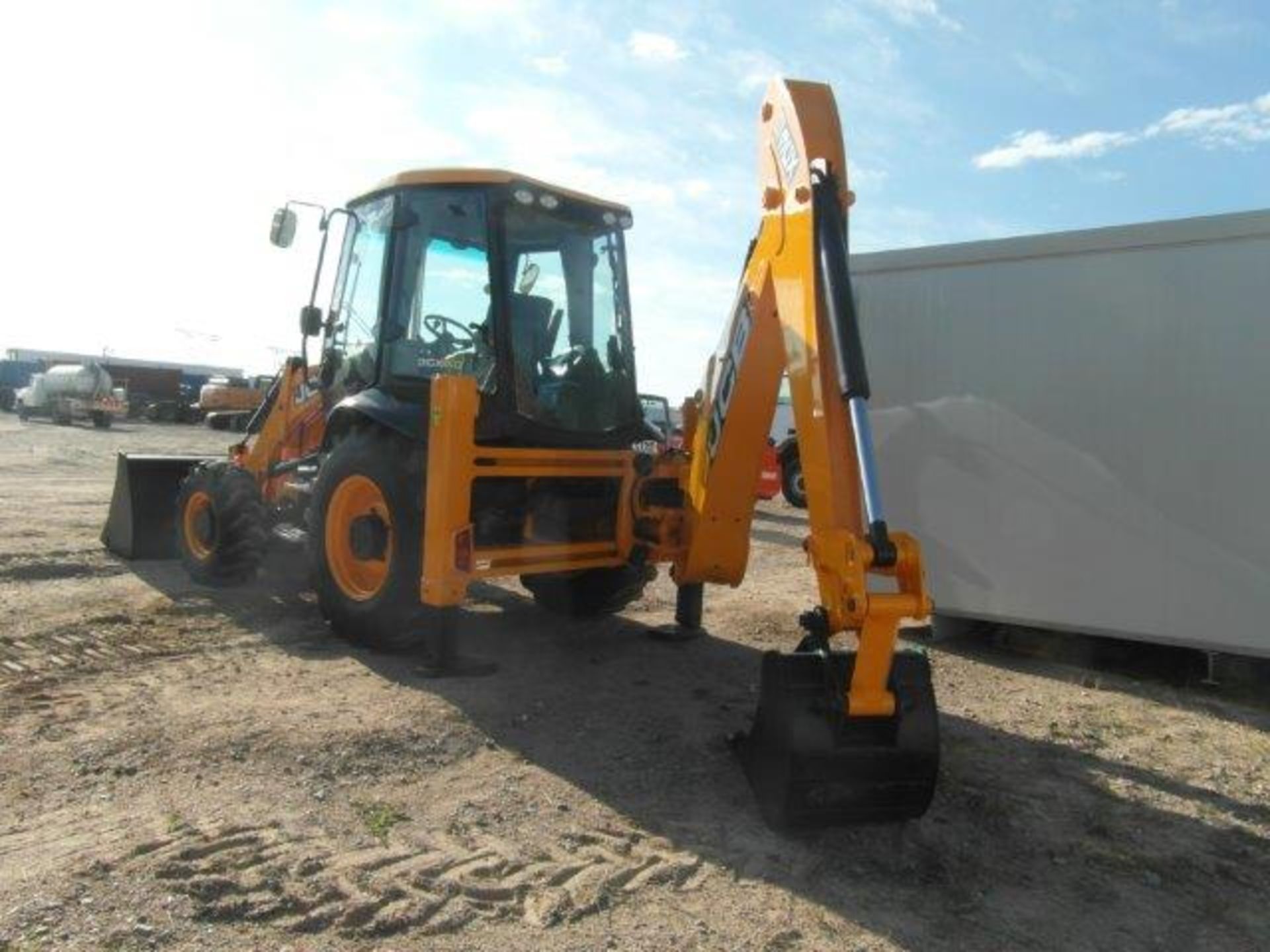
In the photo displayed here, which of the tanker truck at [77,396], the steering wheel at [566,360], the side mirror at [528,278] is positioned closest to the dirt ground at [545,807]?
the steering wheel at [566,360]

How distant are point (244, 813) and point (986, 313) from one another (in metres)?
5.54

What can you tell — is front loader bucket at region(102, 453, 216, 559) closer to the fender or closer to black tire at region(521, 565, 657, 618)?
the fender

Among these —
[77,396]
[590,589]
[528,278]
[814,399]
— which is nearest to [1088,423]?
[814,399]

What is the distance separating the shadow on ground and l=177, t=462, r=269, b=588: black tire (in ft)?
4.85

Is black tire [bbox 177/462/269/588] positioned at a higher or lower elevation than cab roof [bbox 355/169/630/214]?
lower

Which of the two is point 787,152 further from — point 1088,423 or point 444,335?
point 1088,423

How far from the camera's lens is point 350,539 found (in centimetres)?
638

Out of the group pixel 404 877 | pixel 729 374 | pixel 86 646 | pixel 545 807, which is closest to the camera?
pixel 404 877

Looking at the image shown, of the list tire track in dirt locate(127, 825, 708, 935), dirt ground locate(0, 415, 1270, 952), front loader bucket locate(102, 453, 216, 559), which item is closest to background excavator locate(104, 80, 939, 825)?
dirt ground locate(0, 415, 1270, 952)

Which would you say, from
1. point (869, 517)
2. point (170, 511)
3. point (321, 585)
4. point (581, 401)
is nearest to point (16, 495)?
point (170, 511)

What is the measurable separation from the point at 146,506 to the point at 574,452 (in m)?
4.72

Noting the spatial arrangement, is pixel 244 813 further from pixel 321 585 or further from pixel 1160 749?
pixel 1160 749

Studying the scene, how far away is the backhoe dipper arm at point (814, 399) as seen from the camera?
3.60m

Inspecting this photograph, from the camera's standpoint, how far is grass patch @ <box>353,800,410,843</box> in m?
3.68
